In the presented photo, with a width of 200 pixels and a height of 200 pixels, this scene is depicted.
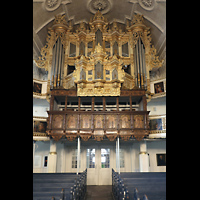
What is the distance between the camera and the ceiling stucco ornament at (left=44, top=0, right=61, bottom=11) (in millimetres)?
14750

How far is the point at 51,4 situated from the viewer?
1498 centimetres

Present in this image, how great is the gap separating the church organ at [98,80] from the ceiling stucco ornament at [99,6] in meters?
1.11

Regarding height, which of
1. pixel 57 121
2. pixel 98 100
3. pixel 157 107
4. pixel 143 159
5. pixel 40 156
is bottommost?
pixel 40 156

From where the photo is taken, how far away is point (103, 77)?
41.4 feet

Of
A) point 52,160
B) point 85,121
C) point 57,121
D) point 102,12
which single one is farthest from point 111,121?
point 102,12

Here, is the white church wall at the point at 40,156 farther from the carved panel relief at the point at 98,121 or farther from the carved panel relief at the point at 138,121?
the carved panel relief at the point at 138,121

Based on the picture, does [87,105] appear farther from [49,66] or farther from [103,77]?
[49,66]

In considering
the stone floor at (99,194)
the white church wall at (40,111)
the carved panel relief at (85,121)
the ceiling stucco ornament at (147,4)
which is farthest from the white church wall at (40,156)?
the ceiling stucco ornament at (147,4)

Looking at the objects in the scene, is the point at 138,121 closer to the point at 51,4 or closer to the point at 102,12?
the point at 102,12

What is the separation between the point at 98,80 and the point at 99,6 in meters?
7.94
